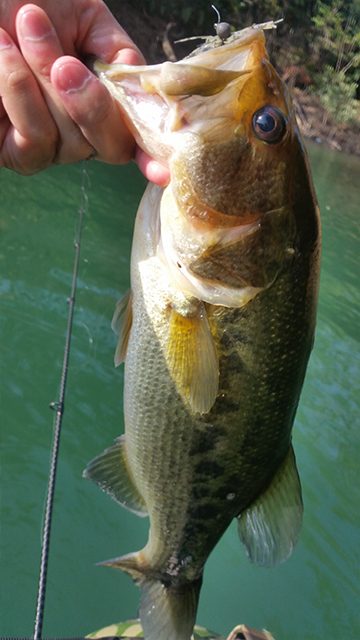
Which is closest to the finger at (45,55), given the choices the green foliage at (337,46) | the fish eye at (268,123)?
the fish eye at (268,123)

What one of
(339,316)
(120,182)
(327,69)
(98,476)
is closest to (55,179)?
(120,182)

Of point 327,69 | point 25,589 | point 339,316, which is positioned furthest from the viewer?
Answer: point 327,69

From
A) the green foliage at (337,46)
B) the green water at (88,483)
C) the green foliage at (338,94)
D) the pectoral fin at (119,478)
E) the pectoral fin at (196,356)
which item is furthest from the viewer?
the green foliage at (337,46)

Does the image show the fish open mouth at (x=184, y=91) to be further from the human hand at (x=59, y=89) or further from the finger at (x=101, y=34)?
the finger at (x=101, y=34)

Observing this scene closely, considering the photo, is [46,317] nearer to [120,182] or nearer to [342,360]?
[342,360]

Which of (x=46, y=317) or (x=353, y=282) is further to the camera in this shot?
(x=353, y=282)

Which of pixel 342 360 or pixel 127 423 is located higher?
pixel 127 423

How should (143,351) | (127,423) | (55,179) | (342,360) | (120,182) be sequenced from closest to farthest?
(143,351)
(127,423)
(342,360)
(55,179)
(120,182)
